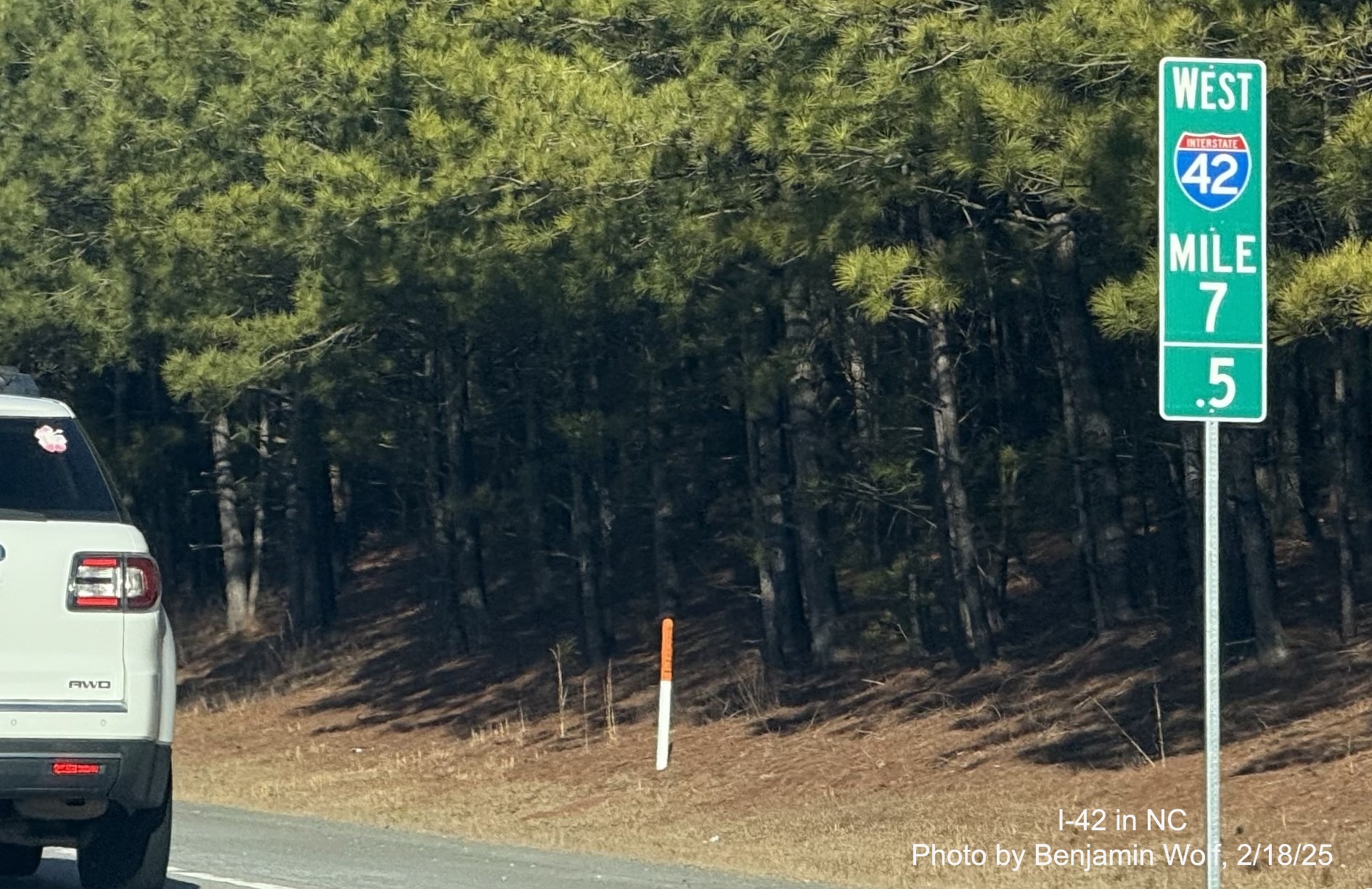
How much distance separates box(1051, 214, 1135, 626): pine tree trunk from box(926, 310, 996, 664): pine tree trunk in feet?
3.87

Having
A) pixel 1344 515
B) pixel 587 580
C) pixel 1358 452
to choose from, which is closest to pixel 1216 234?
pixel 1344 515

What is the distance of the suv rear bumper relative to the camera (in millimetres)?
7434

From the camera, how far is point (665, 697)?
18.7 meters

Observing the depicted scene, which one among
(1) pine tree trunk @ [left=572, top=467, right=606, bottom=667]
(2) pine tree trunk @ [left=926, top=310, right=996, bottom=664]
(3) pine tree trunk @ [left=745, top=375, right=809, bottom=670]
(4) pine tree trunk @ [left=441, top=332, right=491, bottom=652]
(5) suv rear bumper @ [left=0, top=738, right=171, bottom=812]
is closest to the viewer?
(5) suv rear bumper @ [left=0, top=738, right=171, bottom=812]

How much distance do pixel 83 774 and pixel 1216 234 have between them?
16.0 ft

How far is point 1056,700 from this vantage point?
727 inches

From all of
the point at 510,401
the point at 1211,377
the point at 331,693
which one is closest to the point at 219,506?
the point at 331,693

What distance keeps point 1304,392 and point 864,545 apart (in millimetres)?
6157

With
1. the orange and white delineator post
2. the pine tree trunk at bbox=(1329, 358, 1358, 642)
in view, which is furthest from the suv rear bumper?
the pine tree trunk at bbox=(1329, 358, 1358, 642)

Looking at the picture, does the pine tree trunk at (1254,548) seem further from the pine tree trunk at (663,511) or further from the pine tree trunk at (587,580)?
the pine tree trunk at (587,580)

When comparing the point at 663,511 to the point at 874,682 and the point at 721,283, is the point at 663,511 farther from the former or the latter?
the point at 721,283

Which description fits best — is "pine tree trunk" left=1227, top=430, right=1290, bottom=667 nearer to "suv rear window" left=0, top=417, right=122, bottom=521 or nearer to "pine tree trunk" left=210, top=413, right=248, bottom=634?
"suv rear window" left=0, top=417, right=122, bottom=521

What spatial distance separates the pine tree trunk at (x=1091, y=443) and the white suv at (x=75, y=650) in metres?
12.0

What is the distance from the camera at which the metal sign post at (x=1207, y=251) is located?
24.9ft
